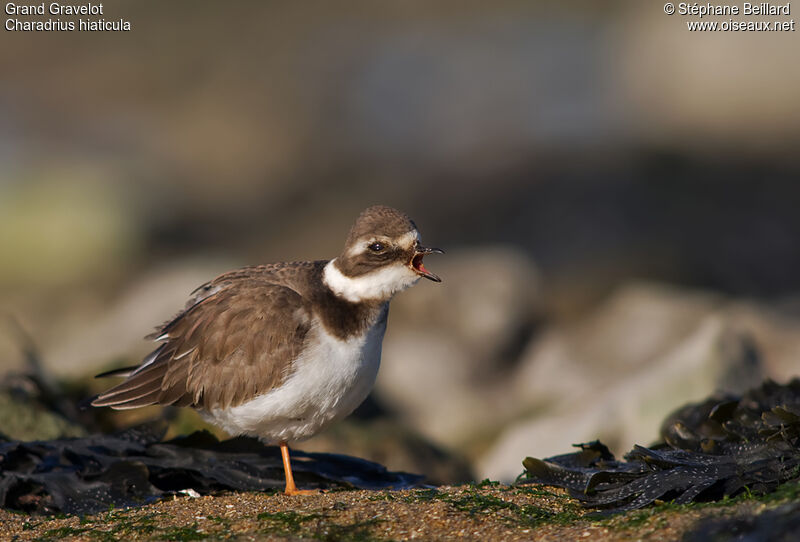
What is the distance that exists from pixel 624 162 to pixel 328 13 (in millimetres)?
14957

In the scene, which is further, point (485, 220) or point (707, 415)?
point (485, 220)

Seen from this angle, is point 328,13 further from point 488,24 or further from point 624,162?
point 624,162

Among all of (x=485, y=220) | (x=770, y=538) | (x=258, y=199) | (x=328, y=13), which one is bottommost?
(x=770, y=538)

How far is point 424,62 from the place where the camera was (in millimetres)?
29203

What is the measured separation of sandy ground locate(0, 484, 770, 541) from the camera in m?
4.72

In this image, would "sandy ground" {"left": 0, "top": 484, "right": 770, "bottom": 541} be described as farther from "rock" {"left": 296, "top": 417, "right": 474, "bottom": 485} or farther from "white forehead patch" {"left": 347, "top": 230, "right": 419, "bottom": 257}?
"rock" {"left": 296, "top": 417, "right": 474, "bottom": 485}

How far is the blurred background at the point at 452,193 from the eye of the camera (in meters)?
11.7

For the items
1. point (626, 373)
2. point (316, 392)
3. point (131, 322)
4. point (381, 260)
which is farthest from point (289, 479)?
point (131, 322)

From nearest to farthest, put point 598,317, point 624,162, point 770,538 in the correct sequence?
point 770,538 → point 598,317 → point 624,162

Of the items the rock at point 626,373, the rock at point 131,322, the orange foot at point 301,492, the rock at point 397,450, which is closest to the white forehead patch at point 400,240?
the orange foot at point 301,492

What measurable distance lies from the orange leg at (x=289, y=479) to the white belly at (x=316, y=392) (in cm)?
10

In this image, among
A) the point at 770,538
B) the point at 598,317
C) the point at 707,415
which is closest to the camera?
the point at 770,538

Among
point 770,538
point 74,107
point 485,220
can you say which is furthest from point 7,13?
point 770,538

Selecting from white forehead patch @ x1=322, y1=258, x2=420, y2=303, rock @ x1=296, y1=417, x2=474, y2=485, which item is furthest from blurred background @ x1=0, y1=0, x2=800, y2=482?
white forehead patch @ x1=322, y1=258, x2=420, y2=303
